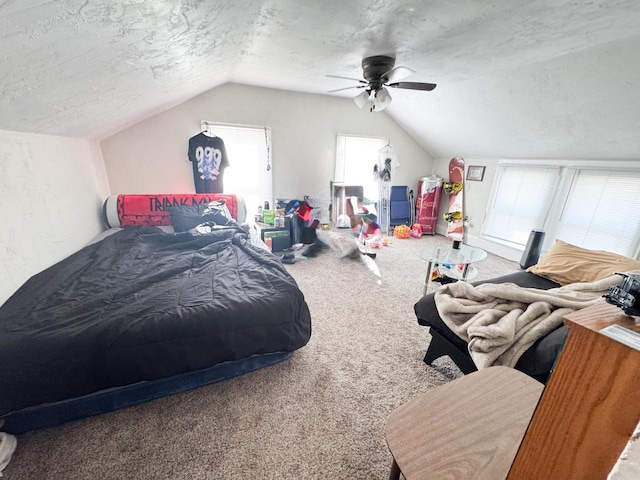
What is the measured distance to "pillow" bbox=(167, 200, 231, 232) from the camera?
269 cm

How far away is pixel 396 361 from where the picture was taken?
1.80 m

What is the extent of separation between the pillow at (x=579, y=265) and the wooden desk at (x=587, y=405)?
2.17 meters

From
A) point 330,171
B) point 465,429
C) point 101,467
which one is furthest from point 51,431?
point 330,171

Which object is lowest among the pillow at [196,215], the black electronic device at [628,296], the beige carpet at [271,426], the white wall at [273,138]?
the beige carpet at [271,426]

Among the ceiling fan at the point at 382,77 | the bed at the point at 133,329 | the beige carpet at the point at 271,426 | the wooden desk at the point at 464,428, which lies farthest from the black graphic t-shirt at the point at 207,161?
the wooden desk at the point at 464,428

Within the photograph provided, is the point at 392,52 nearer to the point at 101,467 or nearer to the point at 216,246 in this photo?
the point at 216,246

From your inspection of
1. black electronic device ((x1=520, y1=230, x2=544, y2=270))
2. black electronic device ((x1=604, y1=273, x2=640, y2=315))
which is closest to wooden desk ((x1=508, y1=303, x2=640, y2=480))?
black electronic device ((x1=604, y1=273, x2=640, y2=315))

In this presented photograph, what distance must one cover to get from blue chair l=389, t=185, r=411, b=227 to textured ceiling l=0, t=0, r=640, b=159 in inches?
72.1

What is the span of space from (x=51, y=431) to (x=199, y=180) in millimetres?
2848

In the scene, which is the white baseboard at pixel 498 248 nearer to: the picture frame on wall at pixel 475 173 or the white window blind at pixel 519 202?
the white window blind at pixel 519 202

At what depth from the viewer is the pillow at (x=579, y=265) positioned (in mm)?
1858

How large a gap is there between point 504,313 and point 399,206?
3.70 metres

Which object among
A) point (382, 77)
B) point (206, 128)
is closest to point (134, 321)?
point (382, 77)

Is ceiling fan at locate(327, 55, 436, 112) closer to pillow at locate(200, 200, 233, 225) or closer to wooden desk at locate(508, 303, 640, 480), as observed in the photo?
pillow at locate(200, 200, 233, 225)
